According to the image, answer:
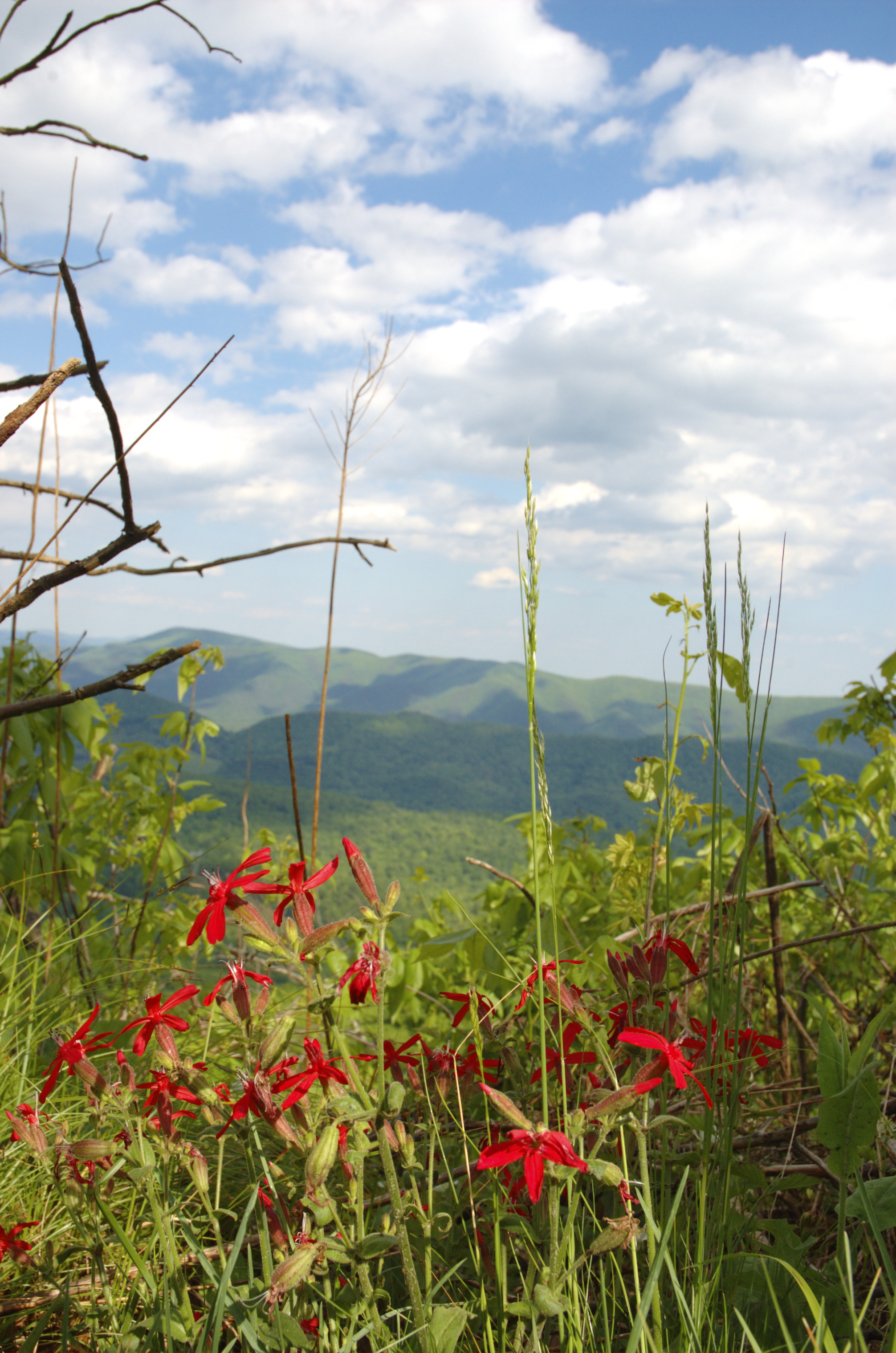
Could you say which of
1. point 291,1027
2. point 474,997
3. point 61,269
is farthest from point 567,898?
point 61,269

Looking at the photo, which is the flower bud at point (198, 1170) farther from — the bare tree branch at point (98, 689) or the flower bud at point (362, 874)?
the bare tree branch at point (98, 689)

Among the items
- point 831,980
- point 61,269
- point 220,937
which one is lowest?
point 831,980

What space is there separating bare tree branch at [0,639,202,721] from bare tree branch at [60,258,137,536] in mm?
191

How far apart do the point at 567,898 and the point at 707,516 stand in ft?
5.35

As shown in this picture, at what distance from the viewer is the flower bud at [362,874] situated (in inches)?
32.3

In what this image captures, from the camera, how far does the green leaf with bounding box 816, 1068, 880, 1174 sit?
98 cm

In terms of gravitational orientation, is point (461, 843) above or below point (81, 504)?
below

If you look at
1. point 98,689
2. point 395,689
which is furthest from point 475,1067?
point 395,689

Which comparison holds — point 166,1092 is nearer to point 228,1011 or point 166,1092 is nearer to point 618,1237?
point 228,1011

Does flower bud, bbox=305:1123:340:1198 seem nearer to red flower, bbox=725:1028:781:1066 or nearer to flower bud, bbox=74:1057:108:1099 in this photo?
flower bud, bbox=74:1057:108:1099

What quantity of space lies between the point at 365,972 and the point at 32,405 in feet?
2.80

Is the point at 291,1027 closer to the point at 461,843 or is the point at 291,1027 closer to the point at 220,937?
the point at 220,937

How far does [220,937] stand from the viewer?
2.67 feet

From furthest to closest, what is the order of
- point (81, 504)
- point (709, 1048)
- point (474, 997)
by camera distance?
point (81, 504), point (474, 997), point (709, 1048)
